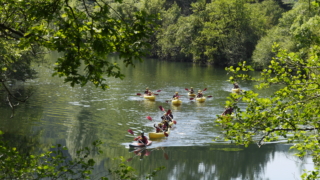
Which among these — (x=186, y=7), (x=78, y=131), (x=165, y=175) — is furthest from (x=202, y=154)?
(x=186, y=7)

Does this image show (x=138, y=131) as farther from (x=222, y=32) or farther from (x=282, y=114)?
(x=222, y=32)

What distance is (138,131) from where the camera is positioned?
1784 cm

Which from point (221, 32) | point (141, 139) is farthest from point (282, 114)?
point (221, 32)

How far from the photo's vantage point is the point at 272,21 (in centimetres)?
6056

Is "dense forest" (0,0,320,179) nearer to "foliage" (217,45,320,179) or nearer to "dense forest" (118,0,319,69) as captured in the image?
"foliage" (217,45,320,179)

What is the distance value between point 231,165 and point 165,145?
2.98 metres

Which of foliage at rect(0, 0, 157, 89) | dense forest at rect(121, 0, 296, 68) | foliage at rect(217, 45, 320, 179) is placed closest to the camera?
foliage at rect(0, 0, 157, 89)

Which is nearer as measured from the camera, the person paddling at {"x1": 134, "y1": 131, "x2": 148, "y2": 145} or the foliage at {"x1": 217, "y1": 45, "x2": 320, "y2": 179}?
the foliage at {"x1": 217, "y1": 45, "x2": 320, "y2": 179}

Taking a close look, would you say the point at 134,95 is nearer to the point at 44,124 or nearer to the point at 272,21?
the point at 44,124

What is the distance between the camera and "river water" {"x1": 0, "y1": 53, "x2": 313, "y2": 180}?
1453 centimetres

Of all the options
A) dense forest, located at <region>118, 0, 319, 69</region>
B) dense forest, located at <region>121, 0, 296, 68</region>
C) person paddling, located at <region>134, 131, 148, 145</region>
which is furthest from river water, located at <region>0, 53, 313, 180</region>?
dense forest, located at <region>121, 0, 296, 68</region>

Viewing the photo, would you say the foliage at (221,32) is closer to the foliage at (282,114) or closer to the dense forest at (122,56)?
the dense forest at (122,56)

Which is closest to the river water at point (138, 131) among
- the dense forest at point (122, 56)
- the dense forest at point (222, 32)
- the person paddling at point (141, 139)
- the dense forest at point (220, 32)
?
the person paddling at point (141, 139)

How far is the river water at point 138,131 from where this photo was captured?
47.7 feet
